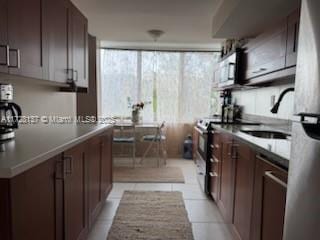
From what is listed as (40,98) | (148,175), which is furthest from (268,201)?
(148,175)

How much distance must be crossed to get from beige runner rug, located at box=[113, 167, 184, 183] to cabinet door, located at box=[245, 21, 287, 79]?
1929mm

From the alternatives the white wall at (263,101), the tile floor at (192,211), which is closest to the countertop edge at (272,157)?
the white wall at (263,101)

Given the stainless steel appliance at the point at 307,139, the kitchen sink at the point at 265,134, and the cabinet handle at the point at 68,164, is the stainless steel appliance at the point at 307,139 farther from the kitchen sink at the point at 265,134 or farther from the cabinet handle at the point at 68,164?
the kitchen sink at the point at 265,134

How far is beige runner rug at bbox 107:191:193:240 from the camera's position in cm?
217

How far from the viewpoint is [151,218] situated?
8.13 ft

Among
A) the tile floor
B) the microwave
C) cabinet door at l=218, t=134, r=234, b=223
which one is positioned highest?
the microwave

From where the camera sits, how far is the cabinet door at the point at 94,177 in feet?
6.88

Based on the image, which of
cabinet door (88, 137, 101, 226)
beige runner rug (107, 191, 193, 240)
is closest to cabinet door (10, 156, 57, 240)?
cabinet door (88, 137, 101, 226)

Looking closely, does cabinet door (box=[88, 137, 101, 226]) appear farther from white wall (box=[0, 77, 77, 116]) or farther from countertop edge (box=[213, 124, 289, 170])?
countertop edge (box=[213, 124, 289, 170])

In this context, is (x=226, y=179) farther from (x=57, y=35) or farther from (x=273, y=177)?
(x=57, y=35)

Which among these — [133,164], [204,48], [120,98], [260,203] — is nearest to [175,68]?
[204,48]

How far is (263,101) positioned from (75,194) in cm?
224

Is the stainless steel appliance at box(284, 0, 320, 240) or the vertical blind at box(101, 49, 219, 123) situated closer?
the stainless steel appliance at box(284, 0, 320, 240)

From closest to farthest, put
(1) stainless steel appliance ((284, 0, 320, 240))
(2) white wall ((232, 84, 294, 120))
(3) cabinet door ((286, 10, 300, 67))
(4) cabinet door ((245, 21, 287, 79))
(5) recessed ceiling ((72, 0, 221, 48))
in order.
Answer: (1) stainless steel appliance ((284, 0, 320, 240)), (3) cabinet door ((286, 10, 300, 67)), (4) cabinet door ((245, 21, 287, 79)), (2) white wall ((232, 84, 294, 120)), (5) recessed ceiling ((72, 0, 221, 48))
